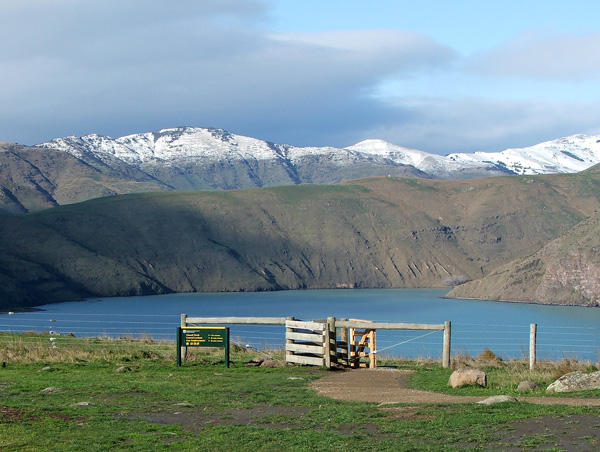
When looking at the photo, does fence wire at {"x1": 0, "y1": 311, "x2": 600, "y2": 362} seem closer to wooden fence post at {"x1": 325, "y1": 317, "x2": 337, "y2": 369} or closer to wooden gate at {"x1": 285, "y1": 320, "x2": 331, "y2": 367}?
wooden gate at {"x1": 285, "y1": 320, "x2": 331, "y2": 367}

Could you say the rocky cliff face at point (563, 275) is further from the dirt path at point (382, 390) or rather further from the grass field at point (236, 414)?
the dirt path at point (382, 390)

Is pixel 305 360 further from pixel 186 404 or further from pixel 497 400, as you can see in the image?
pixel 497 400

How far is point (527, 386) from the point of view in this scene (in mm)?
14805

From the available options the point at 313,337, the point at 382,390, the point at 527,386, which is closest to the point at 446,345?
the point at 313,337

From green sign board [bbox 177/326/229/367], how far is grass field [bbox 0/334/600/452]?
23.6 inches

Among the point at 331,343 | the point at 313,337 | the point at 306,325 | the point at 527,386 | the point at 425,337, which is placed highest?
the point at 306,325

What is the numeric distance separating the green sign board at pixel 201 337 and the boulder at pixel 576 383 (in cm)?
804

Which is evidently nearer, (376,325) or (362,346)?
(376,325)

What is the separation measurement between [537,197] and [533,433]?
6569 inches

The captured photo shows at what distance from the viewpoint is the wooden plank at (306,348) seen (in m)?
19.5

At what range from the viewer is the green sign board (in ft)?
64.2

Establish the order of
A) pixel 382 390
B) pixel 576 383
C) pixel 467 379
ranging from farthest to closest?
pixel 382 390 → pixel 467 379 → pixel 576 383

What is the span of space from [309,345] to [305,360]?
0.37 metres

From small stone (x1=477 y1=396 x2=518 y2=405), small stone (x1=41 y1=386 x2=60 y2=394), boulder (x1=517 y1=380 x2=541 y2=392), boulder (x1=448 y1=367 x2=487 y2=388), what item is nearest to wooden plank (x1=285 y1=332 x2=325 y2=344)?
boulder (x1=448 y1=367 x2=487 y2=388)
